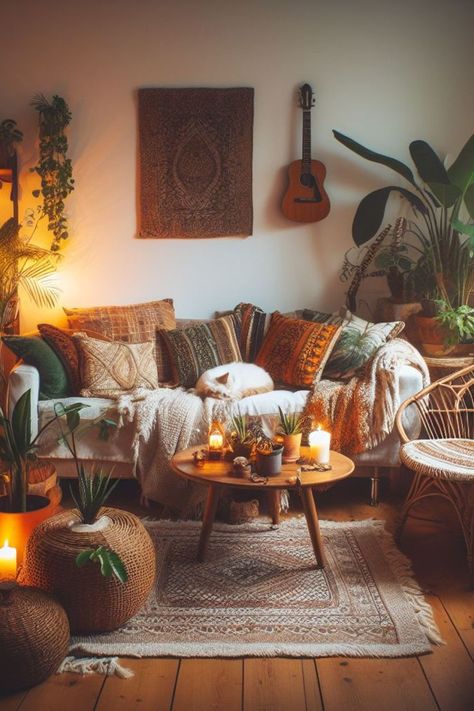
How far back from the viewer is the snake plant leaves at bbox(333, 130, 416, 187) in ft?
14.1

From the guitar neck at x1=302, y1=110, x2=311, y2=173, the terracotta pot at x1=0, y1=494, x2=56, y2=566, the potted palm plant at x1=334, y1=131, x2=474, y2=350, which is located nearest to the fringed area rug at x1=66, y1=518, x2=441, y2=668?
the terracotta pot at x1=0, y1=494, x2=56, y2=566

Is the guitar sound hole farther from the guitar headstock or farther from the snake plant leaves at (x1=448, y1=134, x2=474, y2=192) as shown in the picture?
the snake plant leaves at (x1=448, y1=134, x2=474, y2=192)

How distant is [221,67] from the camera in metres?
4.49

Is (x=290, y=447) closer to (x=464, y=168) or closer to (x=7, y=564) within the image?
(x=7, y=564)

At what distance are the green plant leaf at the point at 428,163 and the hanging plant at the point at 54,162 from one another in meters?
1.81

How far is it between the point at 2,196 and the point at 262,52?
1.63 m

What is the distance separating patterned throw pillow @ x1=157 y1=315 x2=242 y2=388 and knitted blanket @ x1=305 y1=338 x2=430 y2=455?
58 centimetres

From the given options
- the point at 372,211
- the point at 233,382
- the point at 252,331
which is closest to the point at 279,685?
the point at 233,382

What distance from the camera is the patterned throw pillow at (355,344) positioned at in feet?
13.0

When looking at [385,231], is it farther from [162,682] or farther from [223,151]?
[162,682]

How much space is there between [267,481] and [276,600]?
41 cm

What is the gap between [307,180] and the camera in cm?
453

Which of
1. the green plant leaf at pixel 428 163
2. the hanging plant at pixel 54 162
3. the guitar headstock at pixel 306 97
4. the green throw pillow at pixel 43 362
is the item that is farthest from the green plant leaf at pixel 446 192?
the green throw pillow at pixel 43 362

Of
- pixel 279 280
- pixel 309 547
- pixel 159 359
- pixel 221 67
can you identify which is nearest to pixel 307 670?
pixel 309 547
